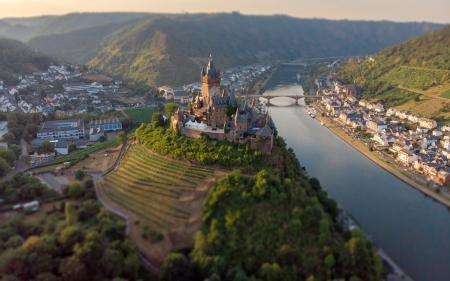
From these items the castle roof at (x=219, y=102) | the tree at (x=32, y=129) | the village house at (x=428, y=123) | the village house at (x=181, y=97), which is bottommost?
the tree at (x=32, y=129)

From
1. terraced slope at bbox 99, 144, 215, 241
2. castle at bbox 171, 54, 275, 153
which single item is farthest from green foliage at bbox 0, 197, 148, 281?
castle at bbox 171, 54, 275, 153

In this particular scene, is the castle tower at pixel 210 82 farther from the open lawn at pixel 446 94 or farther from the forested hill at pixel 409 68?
the forested hill at pixel 409 68

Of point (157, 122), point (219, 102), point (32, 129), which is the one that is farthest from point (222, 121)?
point (32, 129)

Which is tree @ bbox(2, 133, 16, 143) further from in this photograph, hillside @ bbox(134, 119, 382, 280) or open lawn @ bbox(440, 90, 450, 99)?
open lawn @ bbox(440, 90, 450, 99)

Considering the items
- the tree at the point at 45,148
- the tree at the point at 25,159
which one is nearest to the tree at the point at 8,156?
the tree at the point at 25,159

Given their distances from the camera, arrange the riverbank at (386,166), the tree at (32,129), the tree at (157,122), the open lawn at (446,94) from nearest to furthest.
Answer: the riverbank at (386,166) → the tree at (157,122) → the tree at (32,129) → the open lawn at (446,94)
